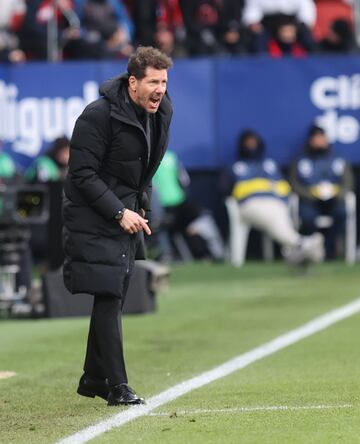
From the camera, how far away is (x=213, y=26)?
73.3 feet

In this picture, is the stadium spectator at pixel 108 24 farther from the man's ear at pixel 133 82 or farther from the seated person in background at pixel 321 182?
the man's ear at pixel 133 82

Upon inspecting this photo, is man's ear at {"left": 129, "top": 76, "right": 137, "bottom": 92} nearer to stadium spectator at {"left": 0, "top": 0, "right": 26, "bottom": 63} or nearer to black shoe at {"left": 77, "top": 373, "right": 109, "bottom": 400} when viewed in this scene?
black shoe at {"left": 77, "top": 373, "right": 109, "bottom": 400}

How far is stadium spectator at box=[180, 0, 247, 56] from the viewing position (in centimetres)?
2181

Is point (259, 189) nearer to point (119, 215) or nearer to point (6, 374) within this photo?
point (6, 374)

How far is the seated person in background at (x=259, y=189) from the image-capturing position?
20.6 metres

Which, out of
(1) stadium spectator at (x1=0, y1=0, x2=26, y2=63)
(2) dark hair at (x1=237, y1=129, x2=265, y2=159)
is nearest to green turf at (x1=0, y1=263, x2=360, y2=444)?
(2) dark hair at (x1=237, y1=129, x2=265, y2=159)

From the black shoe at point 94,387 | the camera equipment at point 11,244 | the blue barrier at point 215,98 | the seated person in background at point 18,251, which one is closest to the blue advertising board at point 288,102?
the blue barrier at point 215,98

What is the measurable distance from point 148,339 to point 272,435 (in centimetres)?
522

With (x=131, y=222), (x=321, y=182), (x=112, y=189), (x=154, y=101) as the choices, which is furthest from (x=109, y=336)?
(x=321, y=182)

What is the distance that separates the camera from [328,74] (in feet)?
69.6

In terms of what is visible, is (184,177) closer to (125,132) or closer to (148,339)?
(148,339)

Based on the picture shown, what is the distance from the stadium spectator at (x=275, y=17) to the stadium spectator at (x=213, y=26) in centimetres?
18

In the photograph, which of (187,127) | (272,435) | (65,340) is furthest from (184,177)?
(272,435)

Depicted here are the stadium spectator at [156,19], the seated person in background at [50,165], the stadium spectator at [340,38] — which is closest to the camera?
the seated person in background at [50,165]
